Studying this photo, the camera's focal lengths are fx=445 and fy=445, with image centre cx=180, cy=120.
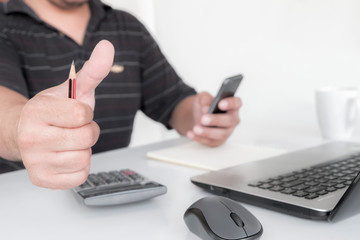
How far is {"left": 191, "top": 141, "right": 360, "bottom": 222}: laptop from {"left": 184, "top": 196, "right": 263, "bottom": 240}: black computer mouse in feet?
0.27

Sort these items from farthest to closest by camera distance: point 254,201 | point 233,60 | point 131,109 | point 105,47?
1. point 233,60
2. point 131,109
3. point 254,201
4. point 105,47

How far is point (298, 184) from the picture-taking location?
606mm

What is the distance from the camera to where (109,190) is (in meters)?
0.59

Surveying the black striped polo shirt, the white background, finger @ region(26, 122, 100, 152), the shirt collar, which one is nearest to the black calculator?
finger @ region(26, 122, 100, 152)

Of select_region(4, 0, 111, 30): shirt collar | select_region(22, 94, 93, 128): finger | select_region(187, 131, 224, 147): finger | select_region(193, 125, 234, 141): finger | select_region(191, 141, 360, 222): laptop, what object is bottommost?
select_region(187, 131, 224, 147): finger

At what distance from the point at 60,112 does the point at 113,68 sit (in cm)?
83

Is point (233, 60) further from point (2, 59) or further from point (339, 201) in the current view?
point (339, 201)

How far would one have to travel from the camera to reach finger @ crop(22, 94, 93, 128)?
447mm

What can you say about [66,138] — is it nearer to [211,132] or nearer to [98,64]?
[98,64]

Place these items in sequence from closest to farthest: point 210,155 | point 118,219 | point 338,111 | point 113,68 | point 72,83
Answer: point 72,83
point 118,219
point 210,155
point 338,111
point 113,68

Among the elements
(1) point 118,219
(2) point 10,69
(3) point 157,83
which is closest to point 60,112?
(1) point 118,219

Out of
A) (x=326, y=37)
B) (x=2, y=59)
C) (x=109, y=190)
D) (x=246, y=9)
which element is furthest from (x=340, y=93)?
(x=2, y=59)

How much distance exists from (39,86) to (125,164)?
0.43 metres

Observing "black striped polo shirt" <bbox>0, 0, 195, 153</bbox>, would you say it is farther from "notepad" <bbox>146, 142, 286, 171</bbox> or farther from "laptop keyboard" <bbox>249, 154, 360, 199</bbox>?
"laptop keyboard" <bbox>249, 154, 360, 199</bbox>
